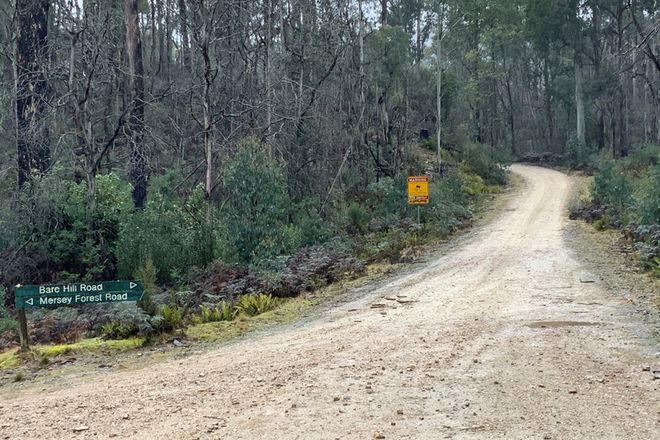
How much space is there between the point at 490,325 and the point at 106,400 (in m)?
5.08

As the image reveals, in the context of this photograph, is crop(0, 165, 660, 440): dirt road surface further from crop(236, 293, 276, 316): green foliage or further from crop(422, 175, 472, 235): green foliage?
crop(422, 175, 472, 235): green foliage

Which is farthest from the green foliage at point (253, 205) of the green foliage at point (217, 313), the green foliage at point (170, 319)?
the green foliage at point (170, 319)

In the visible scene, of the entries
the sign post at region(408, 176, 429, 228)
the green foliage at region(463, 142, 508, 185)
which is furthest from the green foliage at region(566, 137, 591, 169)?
the sign post at region(408, 176, 429, 228)

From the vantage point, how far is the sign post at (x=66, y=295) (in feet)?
26.7

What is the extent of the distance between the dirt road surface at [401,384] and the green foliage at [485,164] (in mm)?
23822

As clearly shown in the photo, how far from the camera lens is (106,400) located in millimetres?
6234

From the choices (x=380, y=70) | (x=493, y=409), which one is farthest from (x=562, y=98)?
(x=493, y=409)

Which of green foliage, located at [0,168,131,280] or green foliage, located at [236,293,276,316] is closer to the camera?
green foliage, located at [236,293,276,316]

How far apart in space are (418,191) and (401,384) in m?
11.8

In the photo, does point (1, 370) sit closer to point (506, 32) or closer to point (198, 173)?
point (198, 173)

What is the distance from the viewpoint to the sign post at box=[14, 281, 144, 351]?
26.7 feet

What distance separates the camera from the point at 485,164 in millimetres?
34625

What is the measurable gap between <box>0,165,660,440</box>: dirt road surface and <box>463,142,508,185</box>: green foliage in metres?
23.8

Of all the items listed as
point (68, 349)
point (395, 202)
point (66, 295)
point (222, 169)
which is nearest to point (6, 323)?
point (68, 349)
